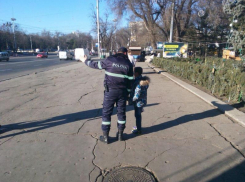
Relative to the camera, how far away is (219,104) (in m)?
6.07

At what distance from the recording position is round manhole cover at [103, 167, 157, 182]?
2680 millimetres

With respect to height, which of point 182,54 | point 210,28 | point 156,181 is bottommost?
point 156,181

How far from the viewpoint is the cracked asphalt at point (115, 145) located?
2830mm

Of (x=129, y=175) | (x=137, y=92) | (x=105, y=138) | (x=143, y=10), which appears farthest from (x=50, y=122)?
(x=143, y=10)

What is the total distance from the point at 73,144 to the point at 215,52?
4327 centimetres

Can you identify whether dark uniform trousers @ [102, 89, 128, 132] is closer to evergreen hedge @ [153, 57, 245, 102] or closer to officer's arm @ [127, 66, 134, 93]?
officer's arm @ [127, 66, 134, 93]

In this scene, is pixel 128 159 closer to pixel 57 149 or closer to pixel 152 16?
pixel 57 149

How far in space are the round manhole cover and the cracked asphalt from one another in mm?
100

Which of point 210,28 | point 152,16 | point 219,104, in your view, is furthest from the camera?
point 210,28

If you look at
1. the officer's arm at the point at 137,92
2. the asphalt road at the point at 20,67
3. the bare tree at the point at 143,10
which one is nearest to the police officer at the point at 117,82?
the officer's arm at the point at 137,92

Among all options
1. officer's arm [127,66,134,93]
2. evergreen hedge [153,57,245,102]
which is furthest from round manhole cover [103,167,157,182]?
evergreen hedge [153,57,245,102]

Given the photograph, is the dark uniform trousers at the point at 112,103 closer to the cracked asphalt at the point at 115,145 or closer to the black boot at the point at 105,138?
the black boot at the point at 105,138

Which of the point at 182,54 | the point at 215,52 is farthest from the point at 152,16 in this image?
the point at 215,52

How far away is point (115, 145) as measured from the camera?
3.63 meters
